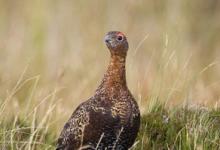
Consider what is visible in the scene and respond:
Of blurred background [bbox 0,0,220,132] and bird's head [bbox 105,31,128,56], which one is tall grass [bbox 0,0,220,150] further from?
bird's head [bbox 105,31,128,56]

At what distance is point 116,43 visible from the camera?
21.3 ft

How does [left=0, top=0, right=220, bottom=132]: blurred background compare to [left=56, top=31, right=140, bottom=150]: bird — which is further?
[left=0, top=0, right=220, bottom=132]: blurred background

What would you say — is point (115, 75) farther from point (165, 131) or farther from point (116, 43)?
point (165, 131)

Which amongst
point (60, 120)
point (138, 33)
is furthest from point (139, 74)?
point (60, 120)

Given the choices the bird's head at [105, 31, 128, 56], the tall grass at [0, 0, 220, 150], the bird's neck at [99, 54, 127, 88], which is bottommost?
the tall grass at [0, 0, 220, 150]

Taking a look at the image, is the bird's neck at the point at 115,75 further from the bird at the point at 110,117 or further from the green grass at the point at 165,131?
the green grass at the point at 165,131

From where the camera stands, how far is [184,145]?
6.51m

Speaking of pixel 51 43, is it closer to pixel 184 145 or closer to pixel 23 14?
pixel 23 14

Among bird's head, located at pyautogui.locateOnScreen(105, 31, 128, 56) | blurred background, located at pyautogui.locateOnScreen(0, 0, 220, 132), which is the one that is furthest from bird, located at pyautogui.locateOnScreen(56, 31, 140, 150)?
blurred background, located at pyautogui.locateOnScreen(0, 0, 220, 132)

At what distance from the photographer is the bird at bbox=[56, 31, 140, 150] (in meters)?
6.20

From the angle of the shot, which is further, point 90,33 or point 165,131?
point 90,33

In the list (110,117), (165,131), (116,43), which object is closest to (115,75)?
(116,43)

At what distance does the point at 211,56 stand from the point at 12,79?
2.89 m

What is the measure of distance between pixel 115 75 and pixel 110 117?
0.38m
